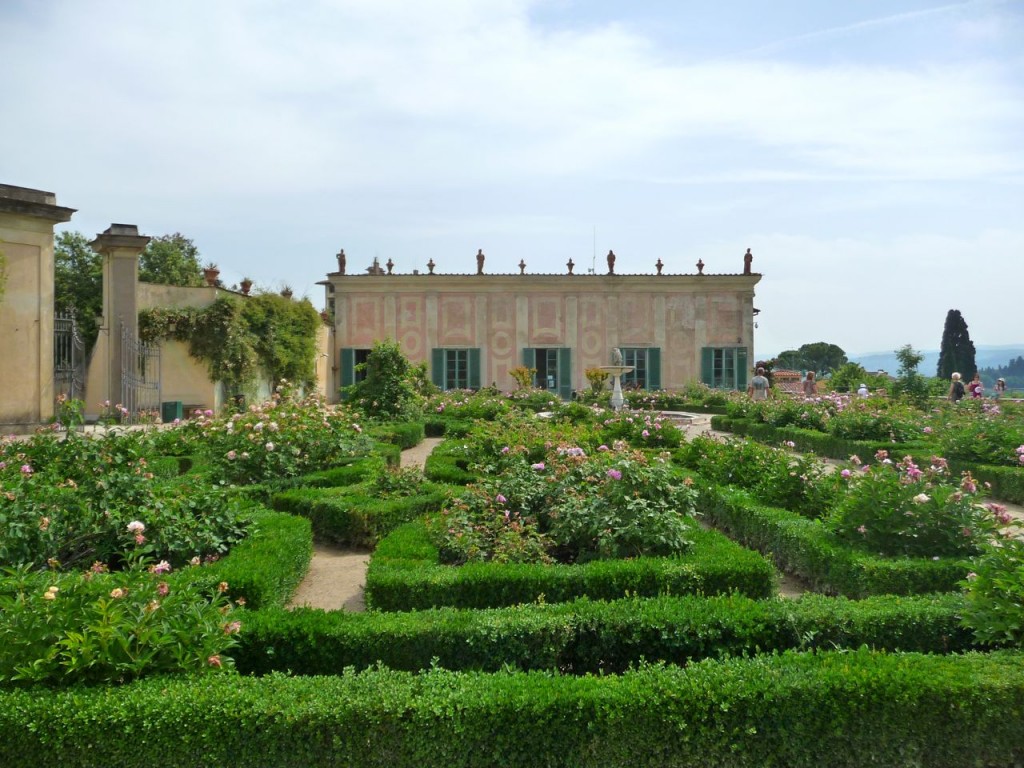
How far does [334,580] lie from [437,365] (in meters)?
20.2

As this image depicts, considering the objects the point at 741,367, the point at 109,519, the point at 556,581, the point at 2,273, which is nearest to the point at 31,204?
the point at 2,273

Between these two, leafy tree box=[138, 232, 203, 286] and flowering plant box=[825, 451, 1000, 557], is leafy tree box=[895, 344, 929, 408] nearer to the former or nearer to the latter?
flowering plant box=[825, 451, 1000, 557]

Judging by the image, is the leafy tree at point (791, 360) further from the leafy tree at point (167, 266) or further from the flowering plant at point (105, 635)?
the flowering plant at point (105, 635)

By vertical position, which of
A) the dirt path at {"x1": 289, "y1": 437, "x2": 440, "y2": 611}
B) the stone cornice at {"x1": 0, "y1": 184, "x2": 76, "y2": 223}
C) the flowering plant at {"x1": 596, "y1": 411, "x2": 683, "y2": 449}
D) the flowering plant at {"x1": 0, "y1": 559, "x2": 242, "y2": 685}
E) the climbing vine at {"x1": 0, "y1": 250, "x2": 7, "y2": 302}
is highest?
the stone cornice at {"x1": 0, "y1": 184, "x2": 76, "y2": 223}

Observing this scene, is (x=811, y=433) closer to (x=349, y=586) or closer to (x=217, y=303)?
(x=349, y=586)

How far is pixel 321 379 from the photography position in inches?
986

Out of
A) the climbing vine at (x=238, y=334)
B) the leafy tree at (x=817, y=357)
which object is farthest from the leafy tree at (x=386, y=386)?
the leafy tree at (x=817, y=357)

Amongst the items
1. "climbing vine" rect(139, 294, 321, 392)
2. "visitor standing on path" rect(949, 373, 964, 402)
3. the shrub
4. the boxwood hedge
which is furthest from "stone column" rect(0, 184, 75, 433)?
"visitor standing on path" rect(949, 373, 964, 402)

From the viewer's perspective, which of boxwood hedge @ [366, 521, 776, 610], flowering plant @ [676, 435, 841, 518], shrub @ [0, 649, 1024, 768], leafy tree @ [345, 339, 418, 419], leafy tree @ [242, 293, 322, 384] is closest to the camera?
shrub @ [0, 649, 1024, 768]

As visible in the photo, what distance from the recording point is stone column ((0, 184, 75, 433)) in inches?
483

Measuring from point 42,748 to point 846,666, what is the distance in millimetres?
3229

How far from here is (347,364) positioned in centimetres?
2536

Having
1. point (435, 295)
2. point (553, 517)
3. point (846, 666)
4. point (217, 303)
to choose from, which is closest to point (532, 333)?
point (435, 295)

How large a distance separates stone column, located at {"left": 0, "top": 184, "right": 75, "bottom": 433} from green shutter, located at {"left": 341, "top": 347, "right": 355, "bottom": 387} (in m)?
12.6
